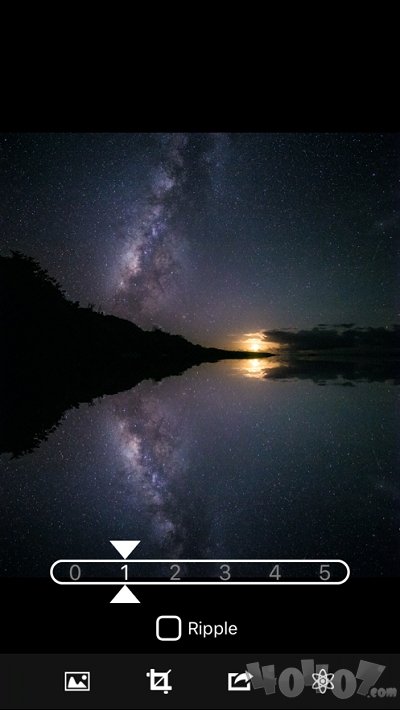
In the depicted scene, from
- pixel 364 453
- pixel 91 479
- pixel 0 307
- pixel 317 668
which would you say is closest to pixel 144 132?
pixel 0 307

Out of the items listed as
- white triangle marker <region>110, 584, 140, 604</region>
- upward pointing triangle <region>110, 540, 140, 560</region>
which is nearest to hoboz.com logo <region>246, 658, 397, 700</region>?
white triangle marker <region>110, 584, 140, 604</region>

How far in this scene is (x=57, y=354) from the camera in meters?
2.11

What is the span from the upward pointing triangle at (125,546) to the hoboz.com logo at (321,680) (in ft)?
1.63

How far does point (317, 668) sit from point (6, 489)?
1206 mm

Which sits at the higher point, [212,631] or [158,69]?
[158,69]

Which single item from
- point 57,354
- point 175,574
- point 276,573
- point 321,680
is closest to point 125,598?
point 175,574

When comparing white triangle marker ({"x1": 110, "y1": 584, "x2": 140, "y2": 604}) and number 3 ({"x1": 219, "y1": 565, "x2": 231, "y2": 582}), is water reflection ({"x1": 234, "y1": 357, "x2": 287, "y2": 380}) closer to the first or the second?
number 3 ({"x1": 219, "y1": 565, "x2": 231, "y2": 582})

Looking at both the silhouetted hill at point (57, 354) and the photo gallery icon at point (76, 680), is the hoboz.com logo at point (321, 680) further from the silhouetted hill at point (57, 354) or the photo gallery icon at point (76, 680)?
the silhouetted hill at point (57, 354)

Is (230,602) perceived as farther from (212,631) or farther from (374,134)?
(374,134)

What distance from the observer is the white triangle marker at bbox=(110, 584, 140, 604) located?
4.68ft

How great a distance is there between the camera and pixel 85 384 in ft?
7.06

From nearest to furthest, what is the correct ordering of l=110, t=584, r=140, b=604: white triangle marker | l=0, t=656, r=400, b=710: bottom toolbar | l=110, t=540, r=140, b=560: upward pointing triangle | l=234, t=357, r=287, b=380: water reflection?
1. l=0, t=656, r=400, b=710: bottom toolbar
2. l=110, t=584, r=140, b=604: white triangle marker
3. l=110, t=540, r=140, b=560: upward pointing triangle
4. l=234, t=357, r=287, b=380: water reflection

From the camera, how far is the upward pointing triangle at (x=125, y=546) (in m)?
1.54

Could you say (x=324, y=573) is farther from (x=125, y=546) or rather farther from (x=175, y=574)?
(x=125, y=546)
